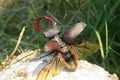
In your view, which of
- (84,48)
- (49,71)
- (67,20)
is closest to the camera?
(49,71)

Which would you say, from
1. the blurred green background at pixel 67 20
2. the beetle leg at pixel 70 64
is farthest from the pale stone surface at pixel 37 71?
the blurred green background at pixel 67 20

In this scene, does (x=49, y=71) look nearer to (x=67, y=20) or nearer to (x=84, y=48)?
(x=84, y=48)

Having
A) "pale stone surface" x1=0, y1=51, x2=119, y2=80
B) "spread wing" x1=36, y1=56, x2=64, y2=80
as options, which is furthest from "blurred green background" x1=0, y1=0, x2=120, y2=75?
"spread wing" x1=36, y1=56, x2=64, y2=80

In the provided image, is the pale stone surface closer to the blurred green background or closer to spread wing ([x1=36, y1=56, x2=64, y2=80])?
spread wing ([x1=36, y1=56, x2=64, y2=80])

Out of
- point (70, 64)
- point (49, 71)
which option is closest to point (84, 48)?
point (70, 64)

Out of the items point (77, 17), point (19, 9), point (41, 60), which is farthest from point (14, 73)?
point (19, 9)
